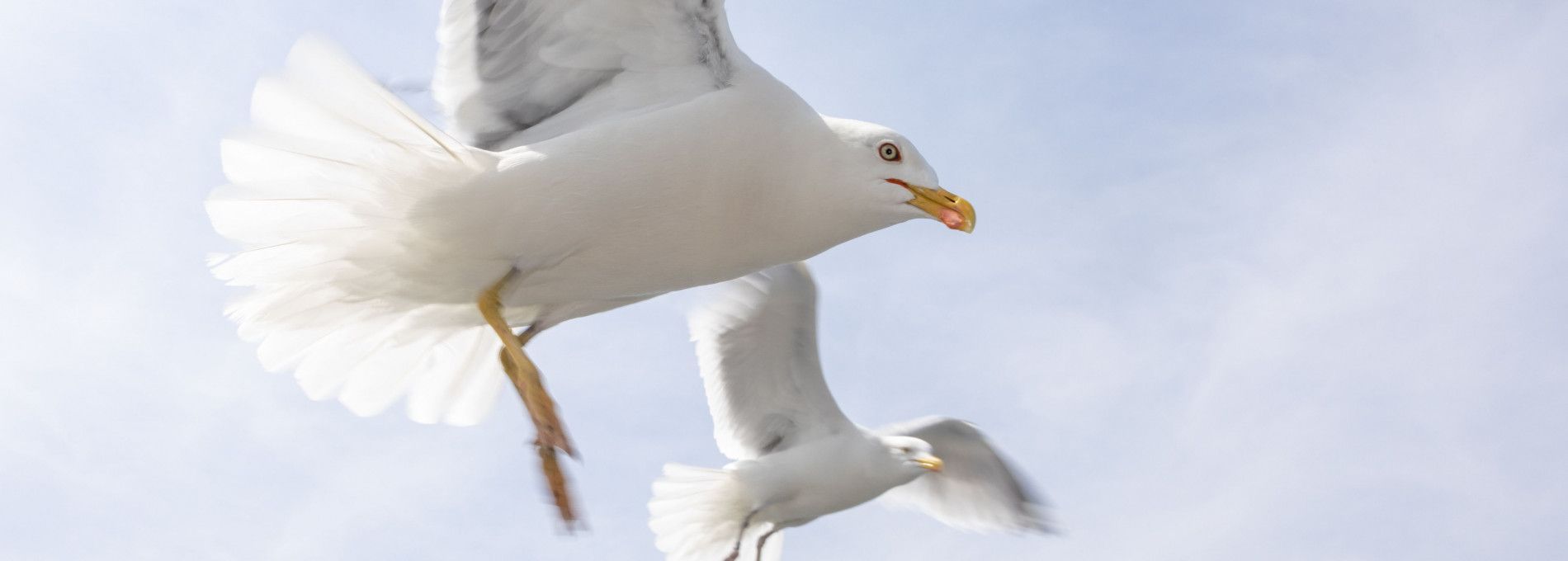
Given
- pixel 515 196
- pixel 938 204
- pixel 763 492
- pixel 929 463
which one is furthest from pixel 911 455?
pixel 515 196

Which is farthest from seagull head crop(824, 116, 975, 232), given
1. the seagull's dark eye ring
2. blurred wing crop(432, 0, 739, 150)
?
blurred wing crop(432, 0, 739, 150)

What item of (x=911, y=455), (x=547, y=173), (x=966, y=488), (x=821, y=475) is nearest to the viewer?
(x=547, y=173)

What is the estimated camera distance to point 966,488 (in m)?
9.64

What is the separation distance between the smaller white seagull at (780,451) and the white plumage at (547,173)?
151 inches

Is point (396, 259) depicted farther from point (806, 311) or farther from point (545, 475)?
point (806, 311)

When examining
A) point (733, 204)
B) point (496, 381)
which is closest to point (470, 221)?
point (733, 204)

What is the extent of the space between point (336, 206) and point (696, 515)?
486 centimetres

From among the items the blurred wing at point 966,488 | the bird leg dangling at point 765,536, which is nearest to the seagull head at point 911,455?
the blurred wing at point 966,488

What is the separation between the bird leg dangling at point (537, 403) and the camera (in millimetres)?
4383

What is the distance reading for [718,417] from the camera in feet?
30.5

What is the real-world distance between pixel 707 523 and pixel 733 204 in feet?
15.7

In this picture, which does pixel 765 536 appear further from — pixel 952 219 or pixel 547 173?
pixel 547 173

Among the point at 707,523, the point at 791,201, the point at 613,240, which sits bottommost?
the point at 707,523

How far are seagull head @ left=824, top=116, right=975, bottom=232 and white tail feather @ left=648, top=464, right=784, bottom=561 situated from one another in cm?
444
